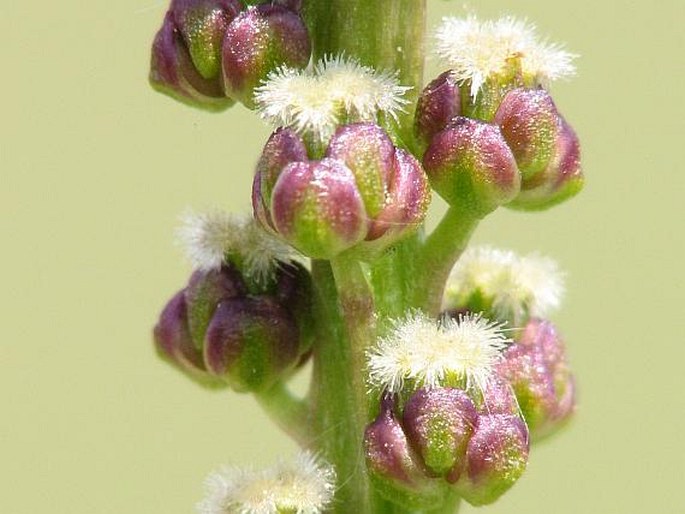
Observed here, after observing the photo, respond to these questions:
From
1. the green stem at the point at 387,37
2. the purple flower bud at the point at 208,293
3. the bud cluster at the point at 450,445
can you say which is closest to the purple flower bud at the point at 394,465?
the bud cluster at the point at 450,445

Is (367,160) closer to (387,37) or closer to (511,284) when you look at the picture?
(387,37)

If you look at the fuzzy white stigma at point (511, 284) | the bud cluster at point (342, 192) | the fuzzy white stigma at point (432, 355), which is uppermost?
the bud cluster at point (342, 192)

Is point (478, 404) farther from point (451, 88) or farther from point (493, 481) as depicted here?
point (451, 88)

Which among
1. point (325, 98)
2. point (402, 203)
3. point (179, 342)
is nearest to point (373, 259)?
point (402, 203)

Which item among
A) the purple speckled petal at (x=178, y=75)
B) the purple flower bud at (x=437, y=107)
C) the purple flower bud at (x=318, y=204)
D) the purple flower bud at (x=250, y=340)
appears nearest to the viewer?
the purple flower bud at (x=318, y=204)

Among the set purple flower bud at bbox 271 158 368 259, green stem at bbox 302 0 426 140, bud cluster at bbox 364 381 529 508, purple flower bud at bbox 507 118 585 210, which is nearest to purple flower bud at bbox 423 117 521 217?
purple flower bud at bbox 507 118 585 210

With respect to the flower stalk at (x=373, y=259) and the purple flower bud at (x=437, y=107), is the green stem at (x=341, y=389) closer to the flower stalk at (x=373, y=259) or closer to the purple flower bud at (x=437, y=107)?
the flower stalk at (x=373, y=259)
